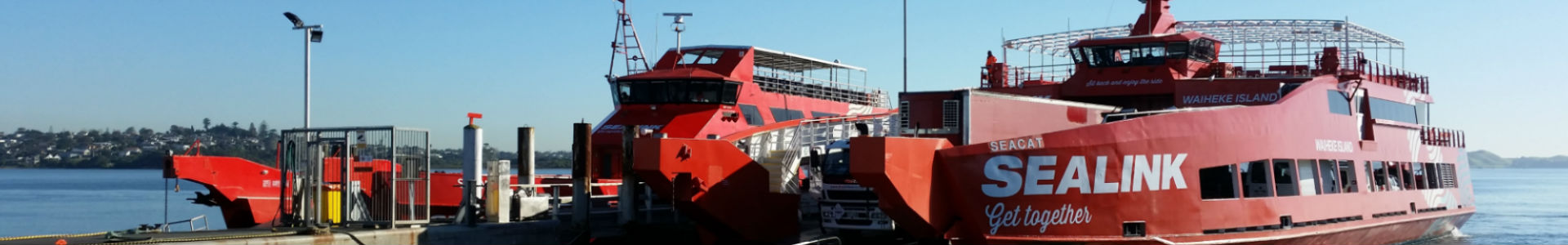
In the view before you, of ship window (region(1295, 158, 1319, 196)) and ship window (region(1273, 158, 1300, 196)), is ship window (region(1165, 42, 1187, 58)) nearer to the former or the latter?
ship window (region(1273, 158, 1300, 196))

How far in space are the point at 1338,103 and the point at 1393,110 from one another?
3962mm

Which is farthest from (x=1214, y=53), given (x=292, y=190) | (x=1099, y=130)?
(x=292, y=190)

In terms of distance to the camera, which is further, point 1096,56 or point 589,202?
point 1096,56

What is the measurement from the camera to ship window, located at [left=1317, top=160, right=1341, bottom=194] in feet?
74.7

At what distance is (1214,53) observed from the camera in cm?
2850

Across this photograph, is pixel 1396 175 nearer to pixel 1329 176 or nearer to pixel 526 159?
pixel 1329 176

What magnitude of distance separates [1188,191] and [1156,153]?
0.87 metres

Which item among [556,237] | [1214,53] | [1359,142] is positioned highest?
[1214,53]

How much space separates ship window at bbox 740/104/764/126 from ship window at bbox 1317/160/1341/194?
14.7 m

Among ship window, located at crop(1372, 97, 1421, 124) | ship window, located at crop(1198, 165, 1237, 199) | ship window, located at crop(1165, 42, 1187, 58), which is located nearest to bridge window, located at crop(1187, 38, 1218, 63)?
ship window, located at crop(1165, 42, 1187, 58)

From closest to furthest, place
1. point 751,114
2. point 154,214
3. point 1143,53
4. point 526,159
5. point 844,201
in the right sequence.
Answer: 1. point 844,201
2. point 526,159
3. point 1143,53
4. point 751,114
5. point 154,214

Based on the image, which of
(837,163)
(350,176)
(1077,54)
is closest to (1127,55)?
(1077,54)

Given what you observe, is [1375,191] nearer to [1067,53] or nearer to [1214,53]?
[1214,53]

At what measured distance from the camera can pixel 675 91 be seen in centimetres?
3256
